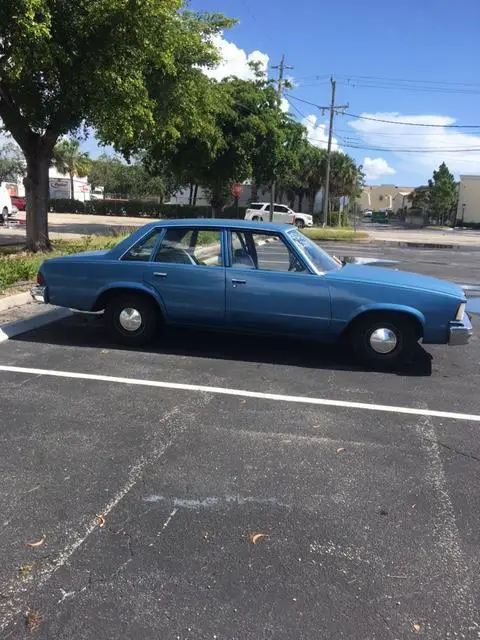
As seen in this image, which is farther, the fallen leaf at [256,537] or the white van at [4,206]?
the white van at [4,206]

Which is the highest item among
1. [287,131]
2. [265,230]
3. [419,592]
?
[287,131]

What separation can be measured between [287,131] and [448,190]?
53.9 metres

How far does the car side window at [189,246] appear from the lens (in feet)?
22.0

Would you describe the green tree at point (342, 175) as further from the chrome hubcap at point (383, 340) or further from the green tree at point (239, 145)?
the chrome hubcap at point (383, 340)

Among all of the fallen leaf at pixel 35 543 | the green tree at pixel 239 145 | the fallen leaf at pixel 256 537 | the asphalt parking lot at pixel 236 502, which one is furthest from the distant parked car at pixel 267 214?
the fallen leaf at pixel 35 543

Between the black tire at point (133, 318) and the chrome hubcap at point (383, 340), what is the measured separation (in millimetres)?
2421

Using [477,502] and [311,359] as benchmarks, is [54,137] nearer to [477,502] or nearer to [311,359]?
[311,359]

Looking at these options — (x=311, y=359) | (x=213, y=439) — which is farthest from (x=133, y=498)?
(x=311, y=359)

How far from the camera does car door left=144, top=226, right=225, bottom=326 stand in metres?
6.53

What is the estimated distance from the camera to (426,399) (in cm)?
548

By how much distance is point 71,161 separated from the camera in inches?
2808

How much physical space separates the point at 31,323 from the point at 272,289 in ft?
11.2

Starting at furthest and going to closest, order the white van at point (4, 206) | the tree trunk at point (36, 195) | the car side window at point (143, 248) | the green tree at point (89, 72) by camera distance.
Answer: the white van at point (4, 206), the tree trunk at point (36, 195), the green tree at point (89, 72), the car side window at point (143, 248)

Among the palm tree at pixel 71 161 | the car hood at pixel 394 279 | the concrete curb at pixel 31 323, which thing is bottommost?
the concrete curb at pixel 31 323
